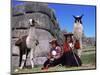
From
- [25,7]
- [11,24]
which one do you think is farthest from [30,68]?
[25,7]

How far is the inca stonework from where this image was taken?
2.32 m

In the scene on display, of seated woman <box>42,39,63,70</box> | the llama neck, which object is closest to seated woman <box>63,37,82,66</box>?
seated woman <box>42,39,63,70</box>

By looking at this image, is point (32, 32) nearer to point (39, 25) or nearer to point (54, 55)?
point (39, 25)

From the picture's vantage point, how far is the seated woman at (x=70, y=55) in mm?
2527

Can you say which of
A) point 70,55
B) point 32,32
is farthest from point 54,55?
point 32,32

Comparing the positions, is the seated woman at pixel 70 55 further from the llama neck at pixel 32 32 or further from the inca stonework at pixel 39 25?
A: the llama neck at pixel 32 32

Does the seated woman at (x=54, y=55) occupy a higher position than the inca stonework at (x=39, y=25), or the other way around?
the inca stonework at (x=39, y=25)

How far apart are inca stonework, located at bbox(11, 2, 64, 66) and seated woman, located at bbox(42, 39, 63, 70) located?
2.0 inches

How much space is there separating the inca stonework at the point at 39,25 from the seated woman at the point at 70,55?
0.09 metres

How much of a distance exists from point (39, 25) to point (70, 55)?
517 mm

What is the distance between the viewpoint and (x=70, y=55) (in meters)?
2.55

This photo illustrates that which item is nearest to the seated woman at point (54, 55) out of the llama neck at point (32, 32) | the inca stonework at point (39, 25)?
the inca stonework at point (39, 25)

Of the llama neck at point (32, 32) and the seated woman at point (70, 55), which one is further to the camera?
→ the seated woman at point (70, 55)
